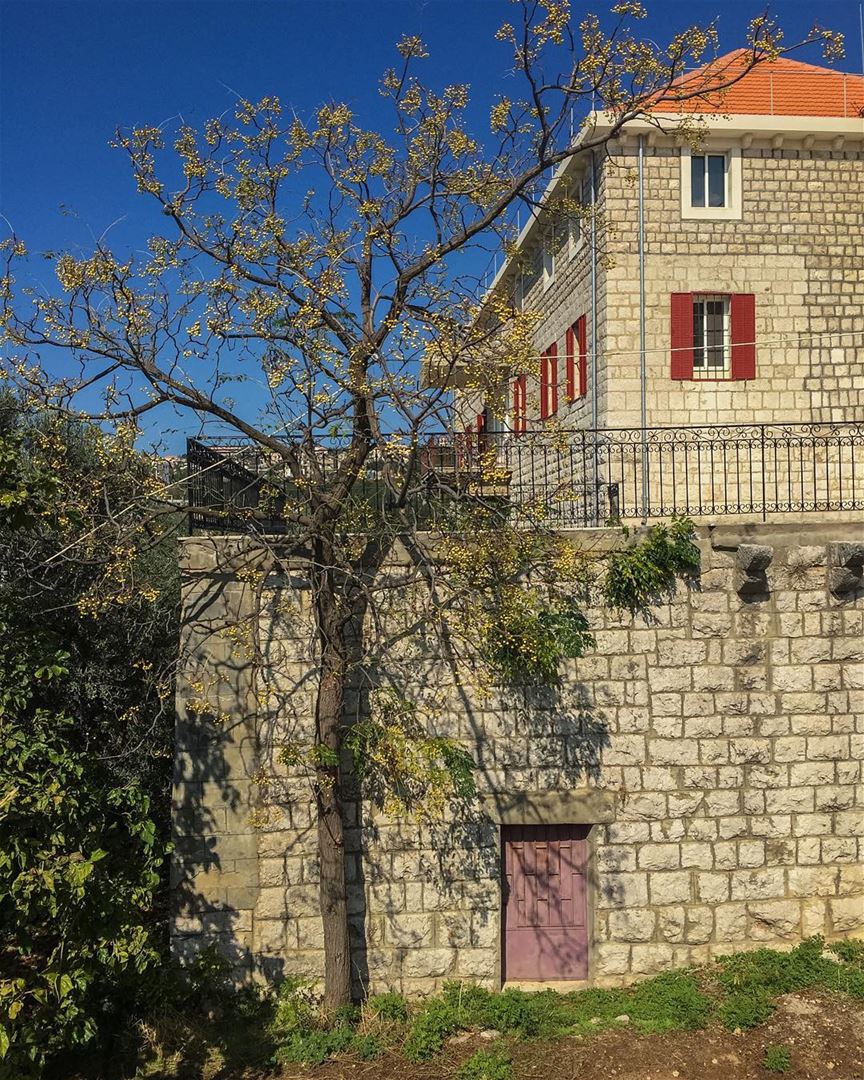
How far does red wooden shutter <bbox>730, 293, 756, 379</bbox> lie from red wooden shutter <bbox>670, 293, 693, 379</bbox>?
70 centimetres

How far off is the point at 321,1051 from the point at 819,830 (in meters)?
4.68

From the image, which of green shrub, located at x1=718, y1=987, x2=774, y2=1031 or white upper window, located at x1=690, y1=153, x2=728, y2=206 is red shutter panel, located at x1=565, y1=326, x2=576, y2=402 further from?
green shrub, located at x1=718, y1=987, x2=774, y2=1031

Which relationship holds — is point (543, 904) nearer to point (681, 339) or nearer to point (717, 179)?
point (681, 339)

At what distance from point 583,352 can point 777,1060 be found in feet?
34.3

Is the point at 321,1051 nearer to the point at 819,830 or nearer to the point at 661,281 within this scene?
the point at 819,830

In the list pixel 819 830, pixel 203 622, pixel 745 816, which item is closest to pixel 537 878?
pixel 745 816

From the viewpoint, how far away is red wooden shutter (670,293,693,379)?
1295cm

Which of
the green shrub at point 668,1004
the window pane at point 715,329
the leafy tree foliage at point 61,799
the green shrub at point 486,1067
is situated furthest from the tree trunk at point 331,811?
the window pane at point 715,329

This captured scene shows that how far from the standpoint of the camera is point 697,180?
1318 cm

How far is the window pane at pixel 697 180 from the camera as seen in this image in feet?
43.1

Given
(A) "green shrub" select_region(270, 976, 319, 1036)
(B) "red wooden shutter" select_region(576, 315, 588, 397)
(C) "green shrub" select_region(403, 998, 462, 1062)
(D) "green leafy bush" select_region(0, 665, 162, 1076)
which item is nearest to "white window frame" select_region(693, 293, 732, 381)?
(B) "red wooden shutter" select_region(576, 315, 588, 397)

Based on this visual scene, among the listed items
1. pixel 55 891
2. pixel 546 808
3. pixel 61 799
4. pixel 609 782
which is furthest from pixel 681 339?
pixel 55 891

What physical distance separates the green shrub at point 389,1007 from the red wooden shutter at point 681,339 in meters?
9.84

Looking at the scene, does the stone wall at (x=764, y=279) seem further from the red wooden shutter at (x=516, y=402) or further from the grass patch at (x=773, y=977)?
the grass patch at (x=773, y=977)
